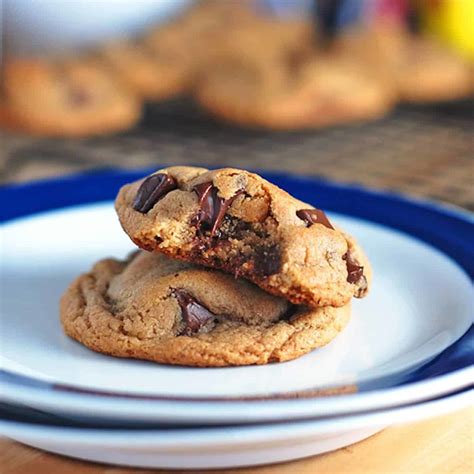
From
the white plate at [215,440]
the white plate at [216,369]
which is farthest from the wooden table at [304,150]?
the white plate at [215,440]

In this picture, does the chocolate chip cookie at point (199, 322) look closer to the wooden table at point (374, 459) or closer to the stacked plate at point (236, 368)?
the stacked plate at point (236, 368)

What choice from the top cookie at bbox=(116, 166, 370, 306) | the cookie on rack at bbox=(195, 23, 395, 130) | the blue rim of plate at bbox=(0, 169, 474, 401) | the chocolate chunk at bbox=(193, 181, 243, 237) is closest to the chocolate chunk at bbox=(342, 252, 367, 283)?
the top cookie at bbox=(116, 166, 370, 306)

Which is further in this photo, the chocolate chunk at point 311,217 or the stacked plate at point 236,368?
the chocolate chunk at point 311,217

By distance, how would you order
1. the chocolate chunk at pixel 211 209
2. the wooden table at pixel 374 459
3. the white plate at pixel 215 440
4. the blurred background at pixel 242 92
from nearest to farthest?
the white plate at pixel 215 440
the wooden table at pixel 374 459
the chocolate chunk at pixel 211 209
the blurred background at pixel 242 92

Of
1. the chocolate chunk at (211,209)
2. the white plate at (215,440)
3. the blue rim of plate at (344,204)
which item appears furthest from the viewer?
the blue rim of plate at (344,204)

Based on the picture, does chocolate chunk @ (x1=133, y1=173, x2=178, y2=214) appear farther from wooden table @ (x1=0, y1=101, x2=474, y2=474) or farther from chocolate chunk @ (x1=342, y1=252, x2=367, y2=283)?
wooden table @ (x1=0, y1=101, x2=474, y2=474)

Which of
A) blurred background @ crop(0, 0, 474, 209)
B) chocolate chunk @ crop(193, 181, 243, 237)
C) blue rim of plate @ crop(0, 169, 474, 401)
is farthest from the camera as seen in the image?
blurred background @ crop(0, 0, 474, 209)

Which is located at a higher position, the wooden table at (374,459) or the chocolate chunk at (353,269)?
the chocolate chunk at (353,269)
